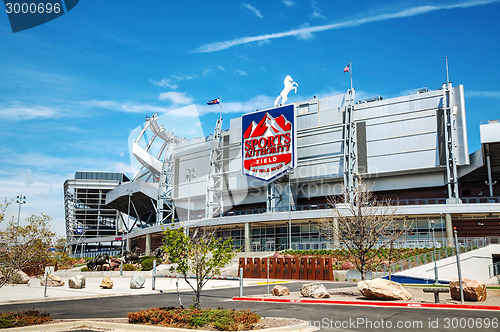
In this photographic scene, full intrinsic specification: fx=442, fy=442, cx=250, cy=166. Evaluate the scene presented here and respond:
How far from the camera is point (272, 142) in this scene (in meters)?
68.4

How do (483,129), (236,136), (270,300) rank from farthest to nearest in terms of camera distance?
(236,136), (483,129), (270,300)

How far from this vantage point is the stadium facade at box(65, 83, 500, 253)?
58312mm

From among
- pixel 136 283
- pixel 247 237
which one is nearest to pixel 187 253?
pixel 136 283

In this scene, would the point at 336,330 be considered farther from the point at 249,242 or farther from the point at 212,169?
the point at 212,169

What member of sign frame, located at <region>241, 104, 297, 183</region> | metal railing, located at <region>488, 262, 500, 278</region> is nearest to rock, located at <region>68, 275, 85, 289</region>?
metal railing, located at <region>488, 262, 500, 278</region>

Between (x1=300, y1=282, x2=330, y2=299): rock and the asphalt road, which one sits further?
(x1=300, y1=282, x2=330, y2=299): rock

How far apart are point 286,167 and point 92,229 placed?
94273 mm

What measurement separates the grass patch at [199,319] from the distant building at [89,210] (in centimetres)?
11829

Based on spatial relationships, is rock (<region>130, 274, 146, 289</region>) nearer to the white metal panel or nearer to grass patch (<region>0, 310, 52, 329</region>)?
grass patch (<region>0, 310, 52, 329</region>)

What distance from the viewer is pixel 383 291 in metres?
19.3

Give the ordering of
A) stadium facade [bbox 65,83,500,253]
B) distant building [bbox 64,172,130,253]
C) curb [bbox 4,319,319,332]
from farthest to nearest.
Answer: distant building [bbox 64,172,130,253]
stadium facade [bbox 65,83,500,253]
curb [bbox 4,319,319,332]

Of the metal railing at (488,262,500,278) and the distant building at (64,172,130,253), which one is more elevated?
the distant building at (64,172,130,253)

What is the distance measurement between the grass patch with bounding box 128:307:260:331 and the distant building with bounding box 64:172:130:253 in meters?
118

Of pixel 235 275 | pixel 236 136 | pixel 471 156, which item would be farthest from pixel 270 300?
pixel 236 136
